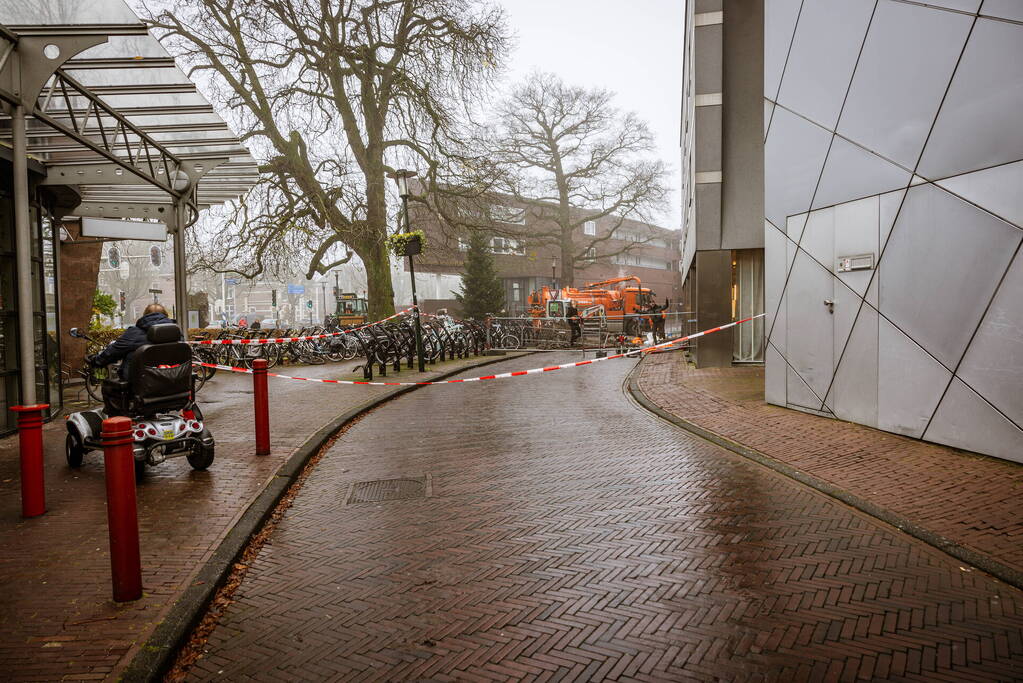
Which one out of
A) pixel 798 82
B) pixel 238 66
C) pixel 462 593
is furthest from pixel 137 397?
pixel 238 66

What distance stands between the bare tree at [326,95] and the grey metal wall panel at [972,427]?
13806mm

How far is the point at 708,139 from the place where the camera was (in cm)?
1540

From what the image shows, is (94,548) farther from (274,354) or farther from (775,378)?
(274,354)

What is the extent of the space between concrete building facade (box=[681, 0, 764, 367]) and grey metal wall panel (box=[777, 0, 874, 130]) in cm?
585

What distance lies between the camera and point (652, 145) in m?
36.0

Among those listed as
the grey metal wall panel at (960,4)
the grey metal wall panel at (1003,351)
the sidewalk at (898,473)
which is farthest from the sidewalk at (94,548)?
the grey metal wall panel at (960,4)

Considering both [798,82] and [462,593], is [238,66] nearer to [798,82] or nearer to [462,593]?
[798,82]

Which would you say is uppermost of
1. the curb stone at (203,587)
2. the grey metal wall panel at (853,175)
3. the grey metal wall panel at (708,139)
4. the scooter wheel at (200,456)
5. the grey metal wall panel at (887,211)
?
the grey metal wall panel at (708,139)

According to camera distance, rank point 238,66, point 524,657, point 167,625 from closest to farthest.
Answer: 1. point 524,657
2. point 167,625
3. point 238,66

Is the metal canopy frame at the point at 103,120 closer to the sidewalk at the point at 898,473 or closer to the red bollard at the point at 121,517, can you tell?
the red bollard at the point at 121,517

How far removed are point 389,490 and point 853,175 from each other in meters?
6.20

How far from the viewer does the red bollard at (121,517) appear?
3.60m

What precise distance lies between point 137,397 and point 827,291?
24.9ft

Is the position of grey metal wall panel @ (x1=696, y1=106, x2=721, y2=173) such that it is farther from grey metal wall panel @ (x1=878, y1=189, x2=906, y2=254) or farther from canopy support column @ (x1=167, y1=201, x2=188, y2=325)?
canopy support column @ (x1=167, y1=201, x2=188, y2=325)
